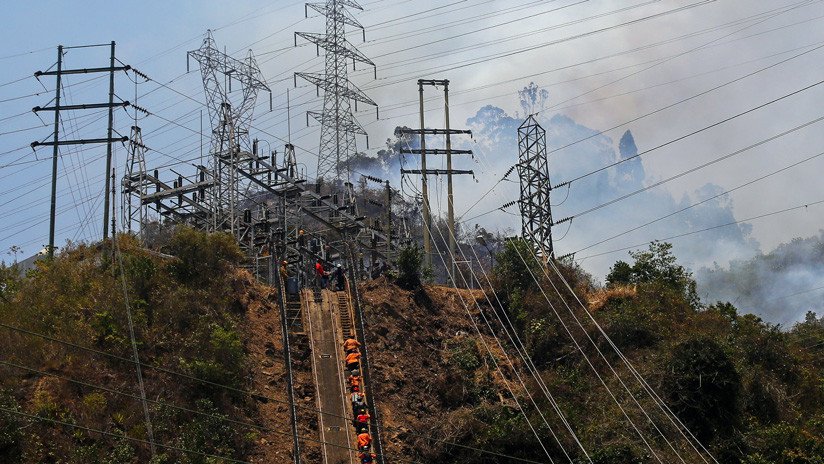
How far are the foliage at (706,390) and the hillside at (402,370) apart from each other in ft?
0.17

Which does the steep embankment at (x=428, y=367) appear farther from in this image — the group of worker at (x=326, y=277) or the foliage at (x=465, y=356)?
the group of worker at (x=326, y=277)

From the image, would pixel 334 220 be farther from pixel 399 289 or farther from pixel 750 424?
pixel 750 424

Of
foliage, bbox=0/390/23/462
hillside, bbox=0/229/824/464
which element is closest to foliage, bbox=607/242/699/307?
hillside, bbox=0/229/824/464

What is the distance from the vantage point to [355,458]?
131 ft

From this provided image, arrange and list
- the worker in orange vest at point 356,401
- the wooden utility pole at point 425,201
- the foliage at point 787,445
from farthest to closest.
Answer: the wooden utility pole at point 425,201, the worker in orange vest at point 356,401, the foliage at point 787,445

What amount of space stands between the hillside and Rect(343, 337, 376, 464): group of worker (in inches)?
40.7

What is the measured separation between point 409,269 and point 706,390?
1448 cm

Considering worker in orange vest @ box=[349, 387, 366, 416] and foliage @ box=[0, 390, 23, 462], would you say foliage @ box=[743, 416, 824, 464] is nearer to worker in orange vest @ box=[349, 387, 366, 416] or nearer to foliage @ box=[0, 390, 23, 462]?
worker in orange vest @ box=[349, 387, 366, 416]

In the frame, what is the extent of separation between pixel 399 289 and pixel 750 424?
15979 mm

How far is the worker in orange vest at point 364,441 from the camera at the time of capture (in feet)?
129

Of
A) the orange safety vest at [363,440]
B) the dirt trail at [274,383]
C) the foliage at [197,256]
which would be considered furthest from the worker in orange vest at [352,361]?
the foliage at [197,256]

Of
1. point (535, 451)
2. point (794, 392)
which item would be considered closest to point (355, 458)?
point (535, 451)

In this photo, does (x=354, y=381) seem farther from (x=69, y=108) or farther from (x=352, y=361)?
(x=69, y=108)

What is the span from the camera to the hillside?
39656 millimetres
